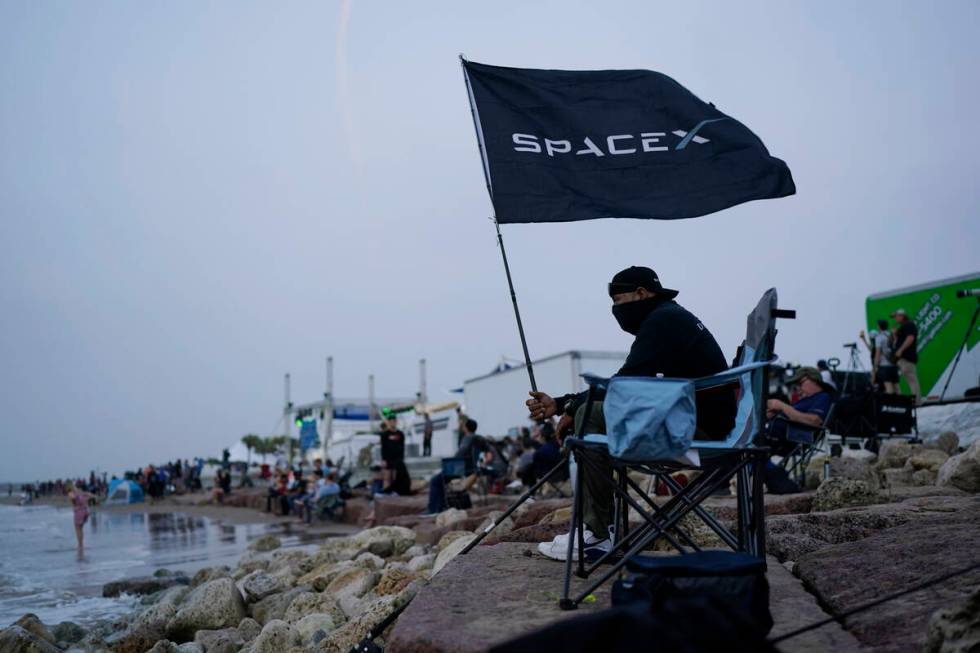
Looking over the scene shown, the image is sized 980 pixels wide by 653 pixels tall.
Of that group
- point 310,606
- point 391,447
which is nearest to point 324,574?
point 310,606

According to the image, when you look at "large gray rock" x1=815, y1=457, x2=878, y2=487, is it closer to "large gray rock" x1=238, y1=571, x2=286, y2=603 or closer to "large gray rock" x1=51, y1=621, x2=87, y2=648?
"large gray rock" x1=238, y1=571, x2=286, y2=603

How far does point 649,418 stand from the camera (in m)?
2.76

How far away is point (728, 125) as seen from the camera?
4.43 m

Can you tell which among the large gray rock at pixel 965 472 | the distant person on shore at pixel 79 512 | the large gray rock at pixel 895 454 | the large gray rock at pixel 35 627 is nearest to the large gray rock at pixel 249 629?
the large gray rock at pixel 35 627

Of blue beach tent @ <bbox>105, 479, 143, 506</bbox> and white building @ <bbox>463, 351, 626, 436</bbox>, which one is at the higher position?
white building @ <bbox>463, 351, 626, 436</bbox>

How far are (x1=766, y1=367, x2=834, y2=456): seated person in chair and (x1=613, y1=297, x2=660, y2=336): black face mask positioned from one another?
3402 millimetres

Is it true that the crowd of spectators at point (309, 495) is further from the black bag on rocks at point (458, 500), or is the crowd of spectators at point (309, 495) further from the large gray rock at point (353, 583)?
the large gray rock at point (353, 583)

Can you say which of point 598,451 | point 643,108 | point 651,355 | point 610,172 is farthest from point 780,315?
point 643,108

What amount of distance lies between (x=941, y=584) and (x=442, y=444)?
91.9 feet

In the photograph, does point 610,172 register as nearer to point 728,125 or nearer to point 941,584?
point 728,125

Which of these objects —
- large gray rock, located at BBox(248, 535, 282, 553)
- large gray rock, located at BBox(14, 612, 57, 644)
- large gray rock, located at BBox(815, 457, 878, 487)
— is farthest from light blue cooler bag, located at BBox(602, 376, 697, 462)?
large gray rock, located at BBox(248, 535, 282, 553)

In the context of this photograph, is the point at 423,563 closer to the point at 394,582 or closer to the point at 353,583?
the point at 353,583

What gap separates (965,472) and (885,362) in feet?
27.2

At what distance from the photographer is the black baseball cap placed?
359 cm
